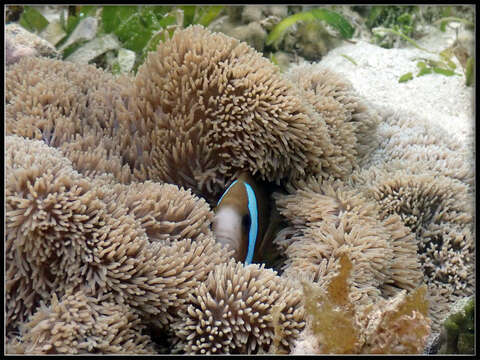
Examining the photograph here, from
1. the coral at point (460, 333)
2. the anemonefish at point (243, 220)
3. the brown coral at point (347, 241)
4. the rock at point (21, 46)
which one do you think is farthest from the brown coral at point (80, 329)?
the rock at point (21, 46)

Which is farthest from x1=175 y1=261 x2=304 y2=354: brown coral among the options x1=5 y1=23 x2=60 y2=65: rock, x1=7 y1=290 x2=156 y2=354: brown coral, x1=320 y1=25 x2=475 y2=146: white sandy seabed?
x1=320 y1=25 x2=475 y2=146: white sandy seabed

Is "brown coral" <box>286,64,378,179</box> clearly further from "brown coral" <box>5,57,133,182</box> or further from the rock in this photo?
the rock

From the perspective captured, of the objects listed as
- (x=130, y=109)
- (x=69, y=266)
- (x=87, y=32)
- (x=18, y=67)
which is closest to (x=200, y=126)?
(x=130, y=109)

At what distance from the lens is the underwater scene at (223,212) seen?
41.7 inches

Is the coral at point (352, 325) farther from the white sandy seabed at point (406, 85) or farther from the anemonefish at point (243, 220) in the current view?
the white sandy seabed at point (406, 85)

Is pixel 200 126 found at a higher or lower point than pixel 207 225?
higher

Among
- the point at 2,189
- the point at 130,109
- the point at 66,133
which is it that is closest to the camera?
the point at 2,189

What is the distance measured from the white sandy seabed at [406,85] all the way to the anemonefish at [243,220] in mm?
1332

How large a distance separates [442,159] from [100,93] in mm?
1324

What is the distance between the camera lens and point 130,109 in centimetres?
155

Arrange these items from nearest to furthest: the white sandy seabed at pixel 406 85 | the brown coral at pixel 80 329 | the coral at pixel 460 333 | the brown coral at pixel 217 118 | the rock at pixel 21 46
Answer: the brown coral at pixel 80 329 → the coral at pixel 460 333 → the brown coral at pixel 217 118 → the rock at pixel 21 46 → the white sandy seabed at pixel 406 85

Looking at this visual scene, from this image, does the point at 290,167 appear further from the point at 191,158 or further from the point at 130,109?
the point at 130,109

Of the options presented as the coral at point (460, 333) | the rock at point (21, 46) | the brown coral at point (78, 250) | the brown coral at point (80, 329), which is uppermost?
the rock at point (21, 46)

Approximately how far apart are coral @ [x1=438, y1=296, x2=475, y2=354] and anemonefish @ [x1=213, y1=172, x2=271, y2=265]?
568 millimetres
